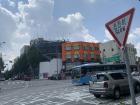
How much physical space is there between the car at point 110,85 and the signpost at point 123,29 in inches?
531

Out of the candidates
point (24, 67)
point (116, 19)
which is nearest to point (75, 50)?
point (24, 67)

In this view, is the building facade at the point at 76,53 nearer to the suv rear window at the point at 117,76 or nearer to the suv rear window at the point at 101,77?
the suv rear window at the point at 117,76

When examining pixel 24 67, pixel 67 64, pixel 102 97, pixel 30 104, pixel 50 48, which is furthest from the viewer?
pixel 50 48

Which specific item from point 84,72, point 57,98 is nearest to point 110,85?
point 57,98

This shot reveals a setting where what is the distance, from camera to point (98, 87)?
19719 mm

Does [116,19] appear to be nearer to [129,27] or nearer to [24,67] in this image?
[129,27]

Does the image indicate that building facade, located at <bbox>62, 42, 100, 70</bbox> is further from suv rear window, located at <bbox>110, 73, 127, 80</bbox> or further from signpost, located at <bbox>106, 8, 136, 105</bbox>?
signpost, located at <bbox>106, 8, 136, 105</bbox>

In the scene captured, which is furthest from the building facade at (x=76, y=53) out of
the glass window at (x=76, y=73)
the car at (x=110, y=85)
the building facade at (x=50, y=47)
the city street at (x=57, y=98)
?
the car at (x=110, y=85)

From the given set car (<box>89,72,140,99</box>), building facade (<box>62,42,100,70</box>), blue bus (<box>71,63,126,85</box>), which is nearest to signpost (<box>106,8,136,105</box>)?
car (<box>89,72,140,99</box>)

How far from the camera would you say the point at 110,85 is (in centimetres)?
1917

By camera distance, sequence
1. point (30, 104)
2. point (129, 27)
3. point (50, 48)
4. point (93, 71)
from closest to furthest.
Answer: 1. point (129, 27)
2. point (30, 104)
3. point (93, 71)
4. point (50, 48)

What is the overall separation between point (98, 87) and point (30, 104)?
14.8 feet

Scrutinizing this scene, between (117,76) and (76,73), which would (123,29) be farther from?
(76,73)

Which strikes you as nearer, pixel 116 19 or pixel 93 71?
pixel 116 19
